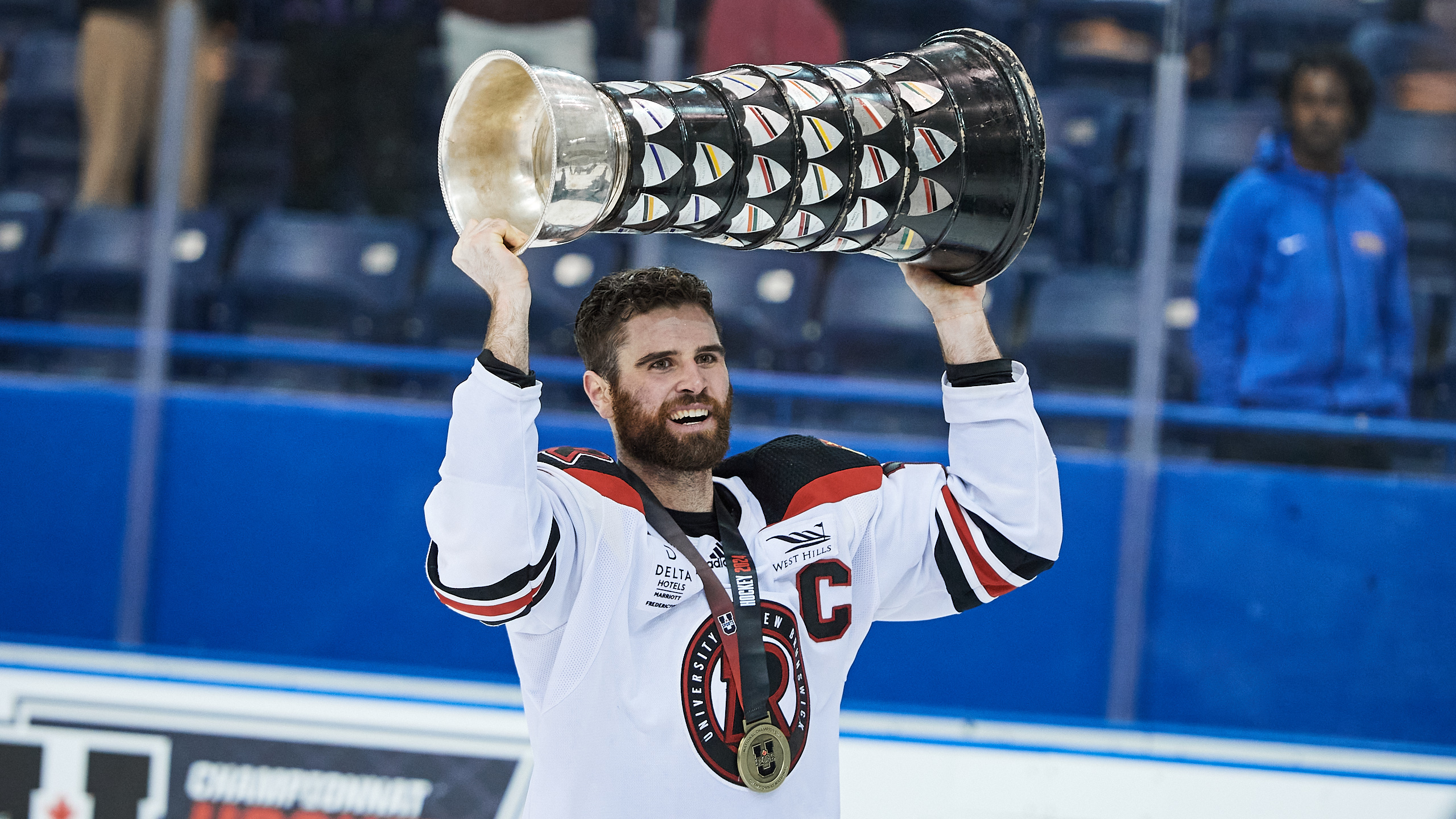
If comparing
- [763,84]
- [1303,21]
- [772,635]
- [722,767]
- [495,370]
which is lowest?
[722,767]

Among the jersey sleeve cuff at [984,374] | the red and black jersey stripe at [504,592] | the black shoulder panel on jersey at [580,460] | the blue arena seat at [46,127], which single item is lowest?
the red and black jersey stripe at [504,592]

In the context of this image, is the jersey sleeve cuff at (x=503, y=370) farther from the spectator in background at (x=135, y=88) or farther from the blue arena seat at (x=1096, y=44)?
the spectator in background at (x=135, y=88)

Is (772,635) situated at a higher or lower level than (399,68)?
lower

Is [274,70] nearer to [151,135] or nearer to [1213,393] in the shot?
[151,135]

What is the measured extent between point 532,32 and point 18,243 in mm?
1635

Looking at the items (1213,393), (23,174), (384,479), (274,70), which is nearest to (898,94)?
(1213,393)

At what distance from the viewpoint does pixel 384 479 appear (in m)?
3.74

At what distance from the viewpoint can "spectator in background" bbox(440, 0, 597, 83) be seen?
12.4ft

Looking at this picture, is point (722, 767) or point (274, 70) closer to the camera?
point (722, 767)

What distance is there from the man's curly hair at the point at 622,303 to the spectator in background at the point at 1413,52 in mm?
2455

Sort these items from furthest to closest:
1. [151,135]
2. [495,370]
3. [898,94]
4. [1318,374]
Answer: [151,135] < [1318,374] < [898,94] < [495,370]

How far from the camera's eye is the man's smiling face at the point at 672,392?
73.5 inches

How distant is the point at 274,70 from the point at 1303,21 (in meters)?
2.83

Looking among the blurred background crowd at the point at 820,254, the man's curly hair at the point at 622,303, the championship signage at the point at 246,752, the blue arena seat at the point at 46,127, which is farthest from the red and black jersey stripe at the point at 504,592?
the blue arena seat at the point at 46,127
